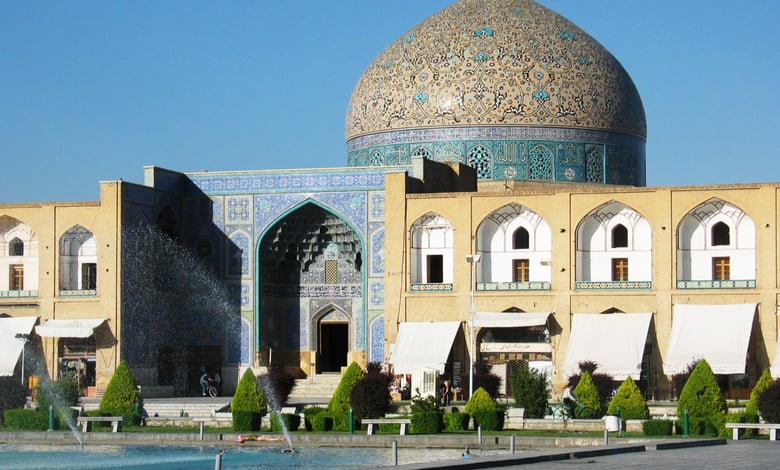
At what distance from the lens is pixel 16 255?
33.2 m

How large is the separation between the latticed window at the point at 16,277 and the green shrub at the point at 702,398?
15176 mm

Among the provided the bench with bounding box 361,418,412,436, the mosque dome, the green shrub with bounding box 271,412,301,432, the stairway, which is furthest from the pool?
the mosque dome

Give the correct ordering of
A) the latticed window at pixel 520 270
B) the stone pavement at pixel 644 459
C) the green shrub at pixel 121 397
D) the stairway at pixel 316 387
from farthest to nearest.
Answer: the stairway at pixel 316 387, the latticed window at pixel 520 270, the green shrub at pixel 121 397, the stone pavement at pixel 644 459

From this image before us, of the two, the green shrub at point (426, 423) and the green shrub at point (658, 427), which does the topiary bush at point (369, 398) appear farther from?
the green shrub at point (658, 427)

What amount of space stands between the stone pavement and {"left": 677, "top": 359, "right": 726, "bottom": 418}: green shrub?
13.3 feet

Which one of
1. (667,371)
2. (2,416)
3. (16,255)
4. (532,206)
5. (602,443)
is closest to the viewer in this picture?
(602,443)

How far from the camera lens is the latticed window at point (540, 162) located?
33562 mm

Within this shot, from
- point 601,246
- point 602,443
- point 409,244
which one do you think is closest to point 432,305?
point 409,244

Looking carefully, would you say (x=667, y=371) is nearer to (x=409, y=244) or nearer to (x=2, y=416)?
(x=409, y=244)

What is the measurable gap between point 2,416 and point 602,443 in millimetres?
10275

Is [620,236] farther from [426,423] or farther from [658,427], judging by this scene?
[426,423]

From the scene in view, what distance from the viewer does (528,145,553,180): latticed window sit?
33562 mm

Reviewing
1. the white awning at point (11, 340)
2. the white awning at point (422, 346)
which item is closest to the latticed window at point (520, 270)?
the white awning at point (422, 346)

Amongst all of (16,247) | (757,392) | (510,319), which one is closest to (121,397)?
(510,319)
